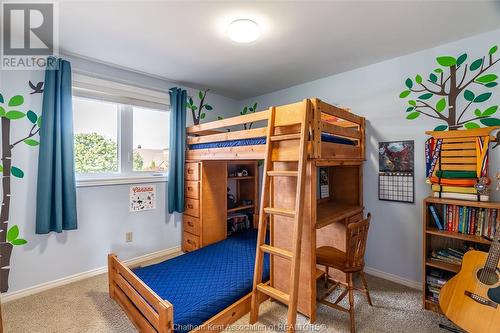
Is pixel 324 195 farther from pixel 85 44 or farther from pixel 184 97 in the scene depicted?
pixel 85 44

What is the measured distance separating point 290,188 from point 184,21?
1641 millimetres

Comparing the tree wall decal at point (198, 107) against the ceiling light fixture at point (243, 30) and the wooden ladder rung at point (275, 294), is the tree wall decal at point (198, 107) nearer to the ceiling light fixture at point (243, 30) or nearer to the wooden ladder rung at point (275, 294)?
the ceiling light fixture at point (243, 30)

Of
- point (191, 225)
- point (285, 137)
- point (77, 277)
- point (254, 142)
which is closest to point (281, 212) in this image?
point (285, 137)

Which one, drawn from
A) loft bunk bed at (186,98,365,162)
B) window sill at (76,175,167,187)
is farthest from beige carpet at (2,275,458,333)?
loft bunk bed at (186,98,365,162)

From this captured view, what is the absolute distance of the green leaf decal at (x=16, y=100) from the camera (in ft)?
7.41

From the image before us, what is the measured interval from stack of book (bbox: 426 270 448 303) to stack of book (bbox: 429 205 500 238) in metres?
0.42

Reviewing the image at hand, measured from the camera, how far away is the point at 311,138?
6.38 ft

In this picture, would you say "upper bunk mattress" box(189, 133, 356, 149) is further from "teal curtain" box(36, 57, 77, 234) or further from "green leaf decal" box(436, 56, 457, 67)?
"teal curtain" box(36, 57, 77, 234)

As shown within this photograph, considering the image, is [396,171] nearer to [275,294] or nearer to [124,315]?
[275,294]

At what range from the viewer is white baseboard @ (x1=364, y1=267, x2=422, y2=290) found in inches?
98.0

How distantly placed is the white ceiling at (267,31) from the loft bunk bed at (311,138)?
65 centimetres

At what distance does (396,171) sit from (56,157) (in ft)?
11.6

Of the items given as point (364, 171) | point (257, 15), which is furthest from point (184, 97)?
point (364, 171)

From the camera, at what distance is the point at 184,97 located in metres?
3.43
